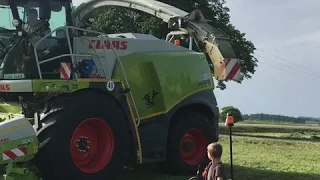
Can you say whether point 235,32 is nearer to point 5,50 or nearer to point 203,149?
point 203,149

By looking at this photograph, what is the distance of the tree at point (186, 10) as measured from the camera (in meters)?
20.9

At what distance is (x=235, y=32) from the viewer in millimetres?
26531

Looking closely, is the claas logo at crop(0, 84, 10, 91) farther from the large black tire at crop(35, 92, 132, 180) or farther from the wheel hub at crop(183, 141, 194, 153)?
the wheel hub at crop(183, 141, 194, 153)

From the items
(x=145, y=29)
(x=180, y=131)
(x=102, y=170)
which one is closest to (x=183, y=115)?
(x=180, y=131)

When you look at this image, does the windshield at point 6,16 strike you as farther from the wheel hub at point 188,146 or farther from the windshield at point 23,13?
the wheel hub at point 188,146

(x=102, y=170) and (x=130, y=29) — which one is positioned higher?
(x=130, y=29)

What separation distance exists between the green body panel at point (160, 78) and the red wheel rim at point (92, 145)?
3.34 ft

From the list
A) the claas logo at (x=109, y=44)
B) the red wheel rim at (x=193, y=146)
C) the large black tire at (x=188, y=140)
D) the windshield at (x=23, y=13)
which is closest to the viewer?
the windshield at (x=23, y=13)

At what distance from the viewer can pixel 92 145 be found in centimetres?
750

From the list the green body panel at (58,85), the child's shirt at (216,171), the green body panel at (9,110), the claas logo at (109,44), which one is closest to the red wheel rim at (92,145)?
the green body panel at (58,85)

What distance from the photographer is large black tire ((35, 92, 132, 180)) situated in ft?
22.0

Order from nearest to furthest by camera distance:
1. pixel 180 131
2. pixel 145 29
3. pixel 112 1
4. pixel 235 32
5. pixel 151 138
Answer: pixel 151 138 < pixel 180 131 < pixel 112 1 < pixel 145 29 < pixel 235 32

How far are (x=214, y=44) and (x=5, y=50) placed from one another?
13.6ft

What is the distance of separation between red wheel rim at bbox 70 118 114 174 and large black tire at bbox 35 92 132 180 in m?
0.02
